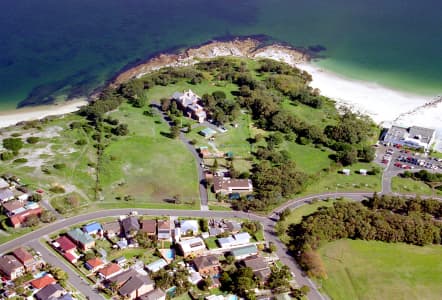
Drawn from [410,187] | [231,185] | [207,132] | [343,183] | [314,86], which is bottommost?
[231,185]

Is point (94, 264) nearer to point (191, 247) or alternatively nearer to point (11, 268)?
point (11, 268)

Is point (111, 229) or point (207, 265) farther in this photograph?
point (111, 229)

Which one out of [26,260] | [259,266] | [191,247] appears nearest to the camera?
[26,260]

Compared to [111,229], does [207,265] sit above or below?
below

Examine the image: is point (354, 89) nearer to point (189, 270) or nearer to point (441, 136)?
point (441, 136)

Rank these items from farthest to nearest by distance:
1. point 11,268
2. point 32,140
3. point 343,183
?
point 32,140, point 343,183, point 11,268

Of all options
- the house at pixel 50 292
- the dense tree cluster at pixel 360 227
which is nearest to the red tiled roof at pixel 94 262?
the house at pixel 50 292

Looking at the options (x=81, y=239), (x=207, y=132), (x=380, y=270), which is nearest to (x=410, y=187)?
(x=380, y=270)
